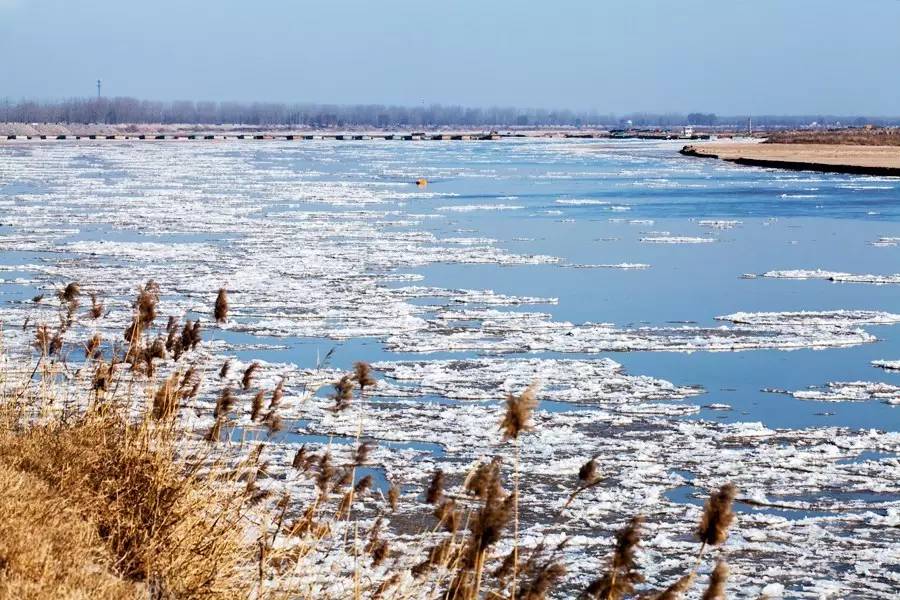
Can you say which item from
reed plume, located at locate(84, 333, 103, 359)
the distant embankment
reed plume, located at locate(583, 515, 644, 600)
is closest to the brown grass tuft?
reed plume, located at locate(583, 515, 644, 600)

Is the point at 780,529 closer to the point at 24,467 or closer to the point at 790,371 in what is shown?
the point at 24,467

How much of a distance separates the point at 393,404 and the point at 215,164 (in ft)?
174

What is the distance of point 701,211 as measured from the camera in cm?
3127

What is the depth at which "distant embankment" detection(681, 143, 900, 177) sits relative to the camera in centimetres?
5256

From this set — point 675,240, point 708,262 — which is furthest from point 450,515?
point 675,240

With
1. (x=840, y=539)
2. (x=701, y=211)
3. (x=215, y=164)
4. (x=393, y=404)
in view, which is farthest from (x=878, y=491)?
(x=215, y=164)

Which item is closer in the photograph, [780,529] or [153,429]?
[153,429]

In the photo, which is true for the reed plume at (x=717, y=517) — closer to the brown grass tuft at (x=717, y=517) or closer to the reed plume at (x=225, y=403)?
the brown grass tuft at (x=717, y=517)

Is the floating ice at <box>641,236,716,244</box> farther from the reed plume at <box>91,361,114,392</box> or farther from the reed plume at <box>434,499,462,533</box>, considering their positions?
the reed plume at <box>434,499,462,533</box>

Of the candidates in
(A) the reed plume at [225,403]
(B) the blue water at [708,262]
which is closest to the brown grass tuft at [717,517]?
(A) the reed plume at [225,403]

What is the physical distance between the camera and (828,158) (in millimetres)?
62219

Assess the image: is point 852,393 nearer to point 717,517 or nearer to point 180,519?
point 180,519

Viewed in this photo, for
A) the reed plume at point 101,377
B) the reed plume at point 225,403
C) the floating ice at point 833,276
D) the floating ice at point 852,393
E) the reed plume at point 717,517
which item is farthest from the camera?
the floating ice at point 833,276

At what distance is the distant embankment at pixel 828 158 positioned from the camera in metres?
52.6
